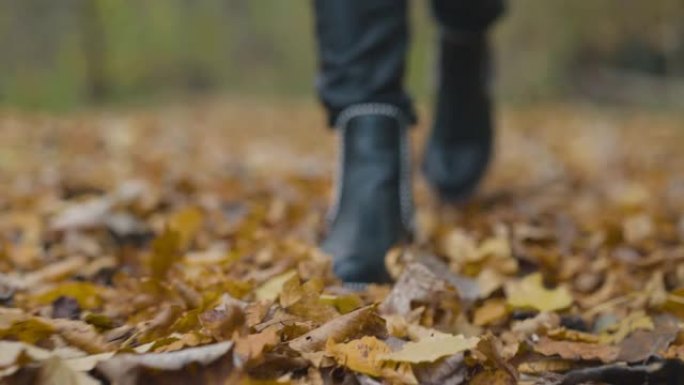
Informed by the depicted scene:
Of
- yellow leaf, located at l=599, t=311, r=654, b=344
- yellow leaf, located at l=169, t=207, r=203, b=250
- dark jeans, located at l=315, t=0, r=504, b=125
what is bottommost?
yellow leaf, located at l=599, t=311, r=654, b=344

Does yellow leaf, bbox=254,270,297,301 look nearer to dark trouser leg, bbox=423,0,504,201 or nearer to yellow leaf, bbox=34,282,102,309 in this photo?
yellow leaf, bbox=34,282,102,309

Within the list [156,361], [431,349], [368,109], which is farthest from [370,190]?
[156,361]

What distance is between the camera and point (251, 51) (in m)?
12.1

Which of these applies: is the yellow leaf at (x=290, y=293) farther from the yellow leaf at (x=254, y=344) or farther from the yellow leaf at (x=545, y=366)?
the yellow leaf at (x=545, y=366)

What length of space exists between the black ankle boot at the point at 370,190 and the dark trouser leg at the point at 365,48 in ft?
0.09

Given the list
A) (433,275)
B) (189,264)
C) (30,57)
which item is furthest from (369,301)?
(30,57)

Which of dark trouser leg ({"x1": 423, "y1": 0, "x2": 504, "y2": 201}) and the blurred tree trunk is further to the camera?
the blurred tree trunk

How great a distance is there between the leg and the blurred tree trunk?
322 inches

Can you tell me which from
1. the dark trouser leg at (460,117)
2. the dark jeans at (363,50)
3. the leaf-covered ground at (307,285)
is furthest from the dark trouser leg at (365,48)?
the dark trouser leg at (460,117)

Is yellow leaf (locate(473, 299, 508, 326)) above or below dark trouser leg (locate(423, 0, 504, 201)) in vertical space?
below

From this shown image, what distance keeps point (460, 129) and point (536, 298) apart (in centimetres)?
107

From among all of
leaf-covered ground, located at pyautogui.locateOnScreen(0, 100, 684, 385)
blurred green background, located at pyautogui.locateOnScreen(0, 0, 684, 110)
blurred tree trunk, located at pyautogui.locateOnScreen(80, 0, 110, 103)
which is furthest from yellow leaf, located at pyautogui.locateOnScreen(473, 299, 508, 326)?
blurred tree trunk, located at pyautogui.locateOnScreen(80, 0, 110, 103)

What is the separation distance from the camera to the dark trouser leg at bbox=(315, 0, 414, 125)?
5.08ft

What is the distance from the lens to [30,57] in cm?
959
